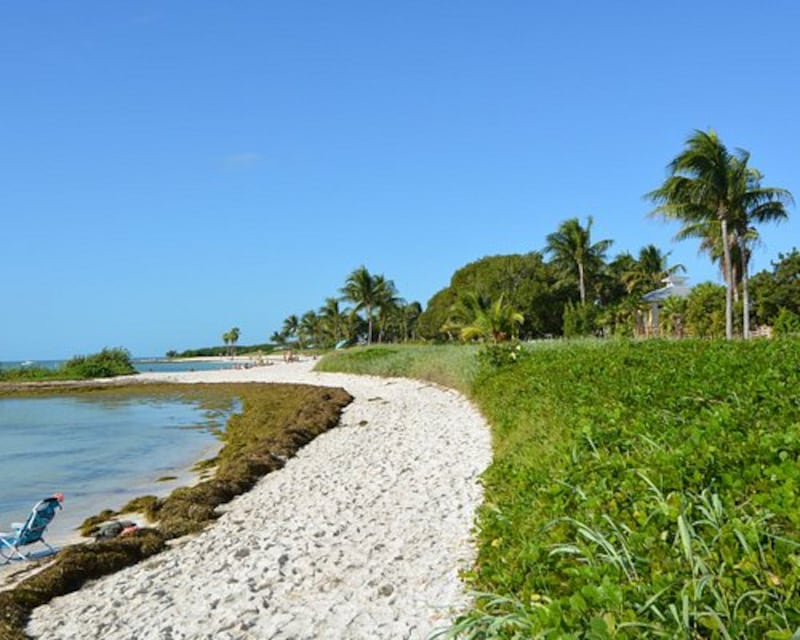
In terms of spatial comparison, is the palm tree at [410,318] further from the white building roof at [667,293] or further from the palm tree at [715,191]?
the palm tree at [715,191]

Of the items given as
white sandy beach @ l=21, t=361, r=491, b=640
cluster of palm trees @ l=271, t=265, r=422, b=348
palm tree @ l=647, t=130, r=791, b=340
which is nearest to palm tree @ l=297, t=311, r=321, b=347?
cluster of palm trees @ l=271, t=265, r=422, b=348

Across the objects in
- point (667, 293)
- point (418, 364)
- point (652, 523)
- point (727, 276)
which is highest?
point (667, 293)

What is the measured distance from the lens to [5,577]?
7.26 metres

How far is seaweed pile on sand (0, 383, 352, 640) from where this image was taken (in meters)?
5.96

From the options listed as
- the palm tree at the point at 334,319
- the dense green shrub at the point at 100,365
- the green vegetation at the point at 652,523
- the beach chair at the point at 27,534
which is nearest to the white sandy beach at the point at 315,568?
the green vegetation at the point at 652,523

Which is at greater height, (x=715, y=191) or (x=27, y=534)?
(x=715, y=191)

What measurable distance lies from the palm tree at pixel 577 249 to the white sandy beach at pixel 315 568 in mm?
40776

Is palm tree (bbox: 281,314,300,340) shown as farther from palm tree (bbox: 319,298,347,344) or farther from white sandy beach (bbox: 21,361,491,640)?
white sandy beach (bbox: 21,361,491,640)

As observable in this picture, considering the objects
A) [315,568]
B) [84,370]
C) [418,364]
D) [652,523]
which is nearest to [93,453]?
[315,568]

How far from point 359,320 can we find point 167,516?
72.0 meters

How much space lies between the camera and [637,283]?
5519 centimetres

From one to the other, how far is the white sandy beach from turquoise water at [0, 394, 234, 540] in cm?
377

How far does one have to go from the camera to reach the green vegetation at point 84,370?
53.7 m

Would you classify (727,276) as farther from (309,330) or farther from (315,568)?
(309,330)
